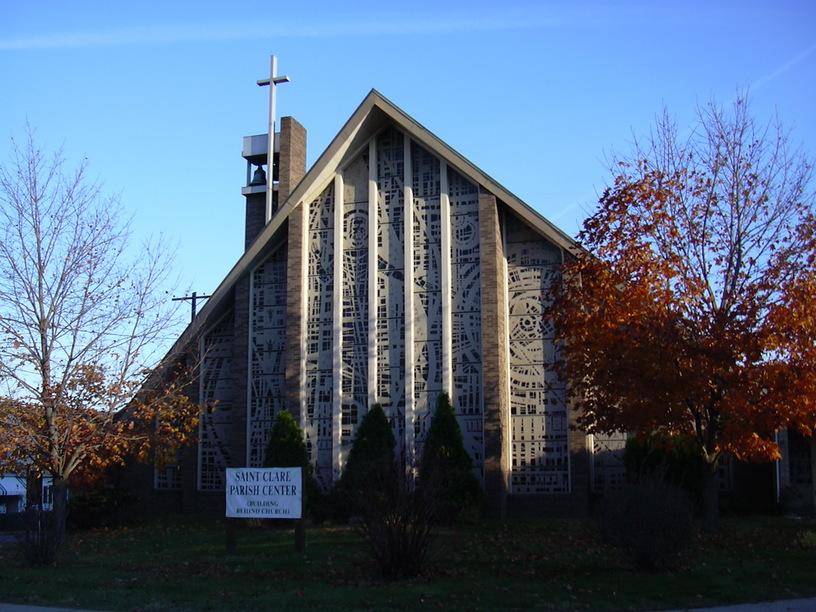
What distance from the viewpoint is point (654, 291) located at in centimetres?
1503

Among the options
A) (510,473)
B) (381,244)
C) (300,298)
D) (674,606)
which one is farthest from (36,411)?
(674,606)

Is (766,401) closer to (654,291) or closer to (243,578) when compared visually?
(654,291)

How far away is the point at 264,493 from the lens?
14734 mm

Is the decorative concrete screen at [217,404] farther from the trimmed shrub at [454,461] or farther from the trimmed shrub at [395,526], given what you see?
the trimmed shrub at [395,526]

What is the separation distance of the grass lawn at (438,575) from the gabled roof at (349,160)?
6.91 metres

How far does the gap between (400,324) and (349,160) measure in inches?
171

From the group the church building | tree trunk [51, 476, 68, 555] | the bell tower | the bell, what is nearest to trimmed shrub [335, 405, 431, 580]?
tree trunk [51, 476, 68, 555]

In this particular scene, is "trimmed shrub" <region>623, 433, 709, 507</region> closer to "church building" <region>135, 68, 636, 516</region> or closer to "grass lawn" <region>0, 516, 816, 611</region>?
"church building" <region>135, 68, 636, 516</region>

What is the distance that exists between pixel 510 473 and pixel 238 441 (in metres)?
6.55

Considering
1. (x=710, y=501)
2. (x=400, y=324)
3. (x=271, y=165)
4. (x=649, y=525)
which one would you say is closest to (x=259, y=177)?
(x=271, y=165)

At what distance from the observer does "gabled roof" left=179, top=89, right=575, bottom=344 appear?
2067 cm

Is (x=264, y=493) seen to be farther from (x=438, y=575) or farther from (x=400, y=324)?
(x=400, y=324)

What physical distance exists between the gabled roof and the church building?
0.12 feet

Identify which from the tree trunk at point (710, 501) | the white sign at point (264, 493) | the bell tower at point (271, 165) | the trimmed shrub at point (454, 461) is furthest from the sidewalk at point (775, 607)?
the bell tower at point (271, 165)
